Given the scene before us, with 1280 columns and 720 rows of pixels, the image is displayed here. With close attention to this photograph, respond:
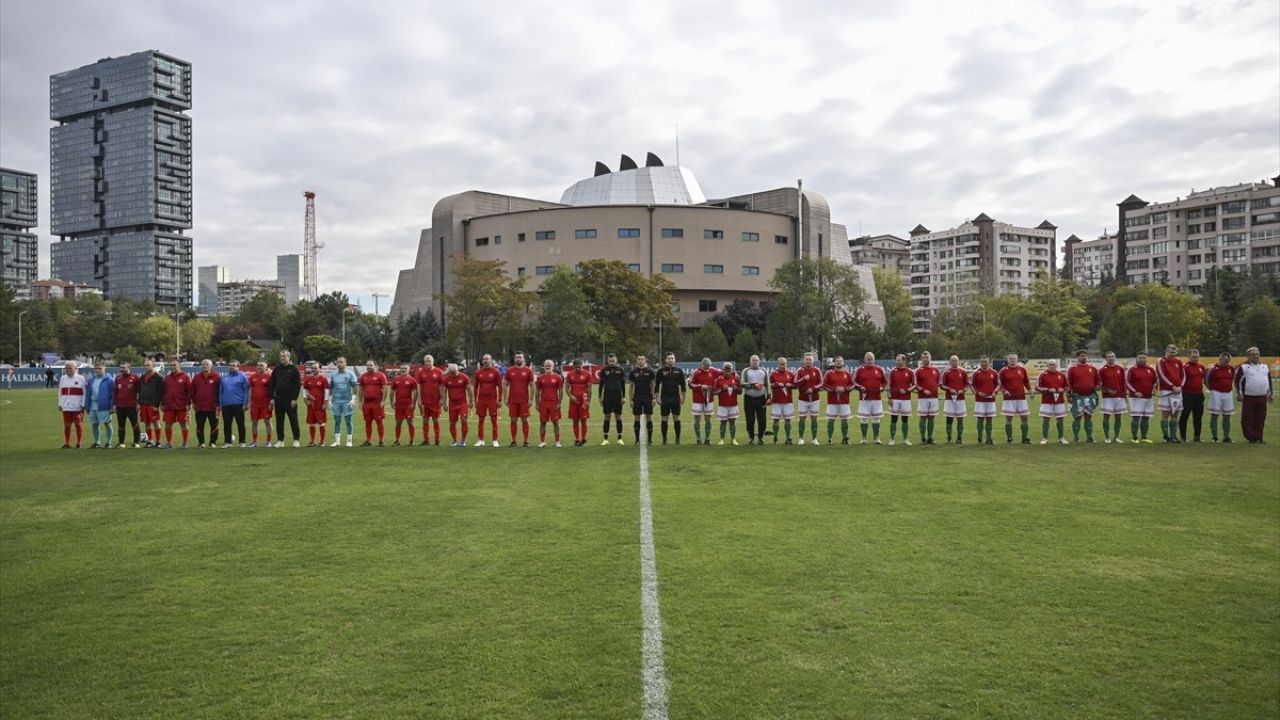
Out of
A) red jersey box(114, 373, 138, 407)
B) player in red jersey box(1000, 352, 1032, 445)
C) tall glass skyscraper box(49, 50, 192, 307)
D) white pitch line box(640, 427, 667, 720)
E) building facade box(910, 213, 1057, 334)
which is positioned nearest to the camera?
white pitch line box(640, 427, 667, 720)

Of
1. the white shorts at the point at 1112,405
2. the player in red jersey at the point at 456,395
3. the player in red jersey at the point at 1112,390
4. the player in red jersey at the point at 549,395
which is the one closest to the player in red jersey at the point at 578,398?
the player in red jersey at the point at 549,395

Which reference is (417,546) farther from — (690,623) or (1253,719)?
(1253,719)

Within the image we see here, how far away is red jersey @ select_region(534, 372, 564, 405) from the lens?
18000mm

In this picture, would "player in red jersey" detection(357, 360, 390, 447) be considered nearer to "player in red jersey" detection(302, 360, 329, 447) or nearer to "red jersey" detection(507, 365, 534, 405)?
"player in red jersey" detection(302, 360, 329, 447)

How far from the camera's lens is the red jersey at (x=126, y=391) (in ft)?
61.0

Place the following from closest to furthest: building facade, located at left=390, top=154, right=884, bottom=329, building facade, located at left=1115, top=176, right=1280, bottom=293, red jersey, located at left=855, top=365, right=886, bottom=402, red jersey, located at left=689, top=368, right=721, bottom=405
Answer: red jersey, located at left=855, top=365, right=886, bottom=402
red jersey, located at left=689, top=368, right=721, bottom=405
building facade, located at left=390, top=154, right=884, bottom=329
building facade, located at left=1115, top=176, right=1280, bottom=293

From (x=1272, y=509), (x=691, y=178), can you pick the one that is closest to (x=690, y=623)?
(x=1272, y=509)

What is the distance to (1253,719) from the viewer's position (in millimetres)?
4621

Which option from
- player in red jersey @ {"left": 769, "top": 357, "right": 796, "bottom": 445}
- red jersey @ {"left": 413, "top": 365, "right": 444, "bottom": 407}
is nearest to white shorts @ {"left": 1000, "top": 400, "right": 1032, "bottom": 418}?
player in red jersey @ {"left": 769, "top": 357, "right": 796, "bottom": 445}

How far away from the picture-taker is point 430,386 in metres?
18.3

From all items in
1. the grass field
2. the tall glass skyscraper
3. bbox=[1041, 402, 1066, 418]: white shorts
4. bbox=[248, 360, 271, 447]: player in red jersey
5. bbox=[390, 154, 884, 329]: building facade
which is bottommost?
the grass field

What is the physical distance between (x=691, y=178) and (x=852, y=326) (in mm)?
50624

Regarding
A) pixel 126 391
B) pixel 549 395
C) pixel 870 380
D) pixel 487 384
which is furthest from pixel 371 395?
pixel 870 380

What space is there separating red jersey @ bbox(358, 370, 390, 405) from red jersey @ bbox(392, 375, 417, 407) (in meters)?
0.30
